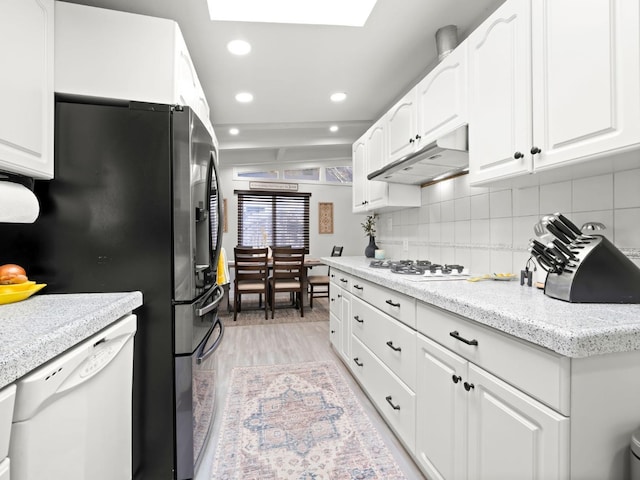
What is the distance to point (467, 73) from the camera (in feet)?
5.02

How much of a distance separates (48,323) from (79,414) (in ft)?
0.88

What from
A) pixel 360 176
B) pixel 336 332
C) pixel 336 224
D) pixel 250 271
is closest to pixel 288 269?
pixel 250 271

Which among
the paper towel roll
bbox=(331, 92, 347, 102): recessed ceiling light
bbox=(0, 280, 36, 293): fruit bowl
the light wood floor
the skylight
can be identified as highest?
bbox=(331, 92, 347, 102): recessed ceiling light

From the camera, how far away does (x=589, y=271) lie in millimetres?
968

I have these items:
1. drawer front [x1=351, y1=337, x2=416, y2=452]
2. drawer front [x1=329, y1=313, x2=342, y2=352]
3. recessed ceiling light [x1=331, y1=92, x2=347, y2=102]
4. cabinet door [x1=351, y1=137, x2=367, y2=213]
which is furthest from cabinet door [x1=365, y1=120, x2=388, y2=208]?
drawer front [x1=351, y1=337, x2=416, y2=452]

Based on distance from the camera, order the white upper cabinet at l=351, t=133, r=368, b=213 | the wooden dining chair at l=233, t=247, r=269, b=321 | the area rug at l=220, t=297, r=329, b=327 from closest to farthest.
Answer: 1. the white upper cabinet at l=351, t=133, r=368, b=213
2. the area rug at l=220, t=297, r=329, b=327
3. the wooden dining chair at l=233, t=247, r=269, b=321

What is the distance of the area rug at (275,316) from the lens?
3.93 meters

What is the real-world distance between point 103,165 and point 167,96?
43cm

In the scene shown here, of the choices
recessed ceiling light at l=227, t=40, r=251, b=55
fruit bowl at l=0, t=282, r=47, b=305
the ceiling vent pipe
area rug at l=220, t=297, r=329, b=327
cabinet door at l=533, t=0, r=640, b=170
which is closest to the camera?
cabinet door at l=533, t=0, r=640, b=170

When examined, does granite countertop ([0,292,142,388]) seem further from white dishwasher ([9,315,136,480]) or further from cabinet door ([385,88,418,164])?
cabinet door ([385,88,418,164])

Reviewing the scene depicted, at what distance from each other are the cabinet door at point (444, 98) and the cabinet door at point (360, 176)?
3.45 ft

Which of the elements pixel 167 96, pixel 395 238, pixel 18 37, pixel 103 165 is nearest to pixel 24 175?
pixel 103 165

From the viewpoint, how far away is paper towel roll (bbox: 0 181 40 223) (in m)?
0.96

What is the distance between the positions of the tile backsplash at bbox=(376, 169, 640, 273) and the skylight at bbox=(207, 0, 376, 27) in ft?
4.03
